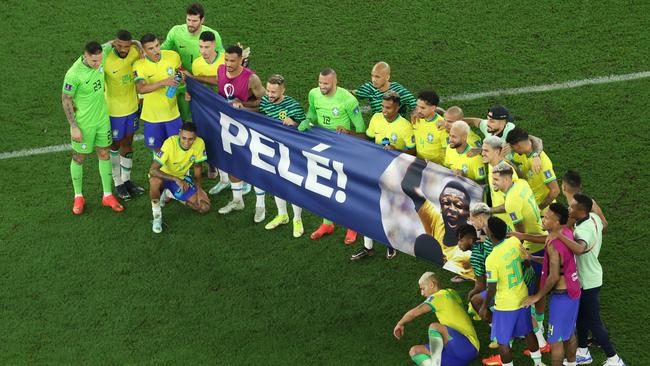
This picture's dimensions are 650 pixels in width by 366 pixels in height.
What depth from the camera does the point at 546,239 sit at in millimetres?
9070

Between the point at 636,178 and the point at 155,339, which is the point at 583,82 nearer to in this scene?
the point at 636,178

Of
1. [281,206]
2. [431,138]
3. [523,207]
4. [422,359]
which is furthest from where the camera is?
[281,206]

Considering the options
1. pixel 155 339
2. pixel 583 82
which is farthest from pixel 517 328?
pixel 583 82

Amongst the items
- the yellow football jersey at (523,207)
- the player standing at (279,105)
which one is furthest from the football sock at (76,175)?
the yellow football jersey at (523,207)

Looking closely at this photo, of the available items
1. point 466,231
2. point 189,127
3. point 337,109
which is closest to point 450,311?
point 466,231

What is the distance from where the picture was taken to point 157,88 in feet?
38.3

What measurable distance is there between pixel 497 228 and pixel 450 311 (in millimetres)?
948

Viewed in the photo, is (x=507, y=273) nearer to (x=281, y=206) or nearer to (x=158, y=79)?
(x=281, y=206)

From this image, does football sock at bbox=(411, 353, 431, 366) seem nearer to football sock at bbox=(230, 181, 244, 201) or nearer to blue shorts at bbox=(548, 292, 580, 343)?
blue shorts at bbox=(548, 292, 580, 343)

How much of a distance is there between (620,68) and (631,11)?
55.9 inches

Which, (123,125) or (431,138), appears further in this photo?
(123,125)

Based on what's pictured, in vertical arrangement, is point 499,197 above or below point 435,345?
above

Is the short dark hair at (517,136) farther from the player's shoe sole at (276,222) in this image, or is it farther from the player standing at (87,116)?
the player standing at (87,116)

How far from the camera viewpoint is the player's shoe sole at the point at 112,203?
1206cm
